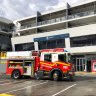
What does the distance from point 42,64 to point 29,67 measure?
172cm

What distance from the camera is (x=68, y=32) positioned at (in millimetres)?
45781

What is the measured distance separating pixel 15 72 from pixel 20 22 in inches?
1446

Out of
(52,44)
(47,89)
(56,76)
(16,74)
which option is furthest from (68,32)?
(47,89)

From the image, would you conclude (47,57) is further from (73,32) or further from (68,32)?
(68,32)

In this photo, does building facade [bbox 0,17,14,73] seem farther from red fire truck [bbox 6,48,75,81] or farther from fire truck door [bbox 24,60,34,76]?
fire truck door [bbox 24,60,34,76]

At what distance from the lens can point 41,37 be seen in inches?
1994

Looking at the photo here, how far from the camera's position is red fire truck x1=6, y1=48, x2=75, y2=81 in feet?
75.9

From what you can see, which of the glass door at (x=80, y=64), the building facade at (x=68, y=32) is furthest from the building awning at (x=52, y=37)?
the glass door at (x=80, y=64)

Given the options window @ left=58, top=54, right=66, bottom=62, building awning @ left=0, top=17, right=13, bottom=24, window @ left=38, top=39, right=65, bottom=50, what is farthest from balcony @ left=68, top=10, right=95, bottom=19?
window @ left=58, top=54, right=66, bottom=62

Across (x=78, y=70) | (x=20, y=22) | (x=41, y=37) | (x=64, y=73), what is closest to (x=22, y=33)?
(x=20, y=22)

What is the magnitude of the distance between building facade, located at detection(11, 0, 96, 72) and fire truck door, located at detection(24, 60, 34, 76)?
19.1 meters

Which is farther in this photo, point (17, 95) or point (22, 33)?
point (22, 33)

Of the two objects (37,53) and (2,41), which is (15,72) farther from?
(2,41)

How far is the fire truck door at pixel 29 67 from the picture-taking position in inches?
979
